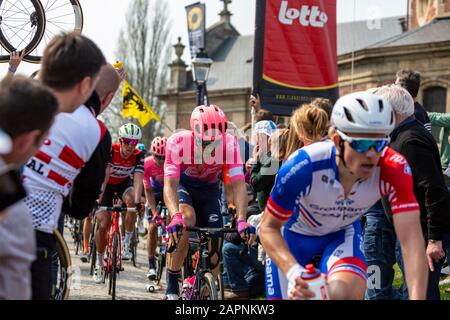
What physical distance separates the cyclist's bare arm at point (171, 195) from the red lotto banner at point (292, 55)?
4963 mm

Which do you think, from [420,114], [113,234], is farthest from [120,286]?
[420,114]

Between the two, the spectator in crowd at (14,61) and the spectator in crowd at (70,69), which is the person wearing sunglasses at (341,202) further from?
the spectator in crowd at (14,61)

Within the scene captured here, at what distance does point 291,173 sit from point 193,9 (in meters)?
31.4

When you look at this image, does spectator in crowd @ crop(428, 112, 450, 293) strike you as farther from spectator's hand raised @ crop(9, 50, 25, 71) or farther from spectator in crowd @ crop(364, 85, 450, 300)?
spectator's hand raised @ crop(9, 50, 25, 71)

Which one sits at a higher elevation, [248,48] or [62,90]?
[248,48]

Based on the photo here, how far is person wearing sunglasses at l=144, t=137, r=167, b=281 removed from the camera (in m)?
11.0

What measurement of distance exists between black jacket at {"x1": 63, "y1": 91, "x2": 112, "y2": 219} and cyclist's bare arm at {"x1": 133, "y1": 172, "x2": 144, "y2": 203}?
6639mm

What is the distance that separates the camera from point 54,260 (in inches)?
160

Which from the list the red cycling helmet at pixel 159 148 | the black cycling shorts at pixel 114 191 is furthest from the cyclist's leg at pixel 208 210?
the red cycling helmet at pixel 159 148

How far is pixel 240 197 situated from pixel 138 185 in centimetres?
457

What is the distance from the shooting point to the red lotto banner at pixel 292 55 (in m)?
11.3
